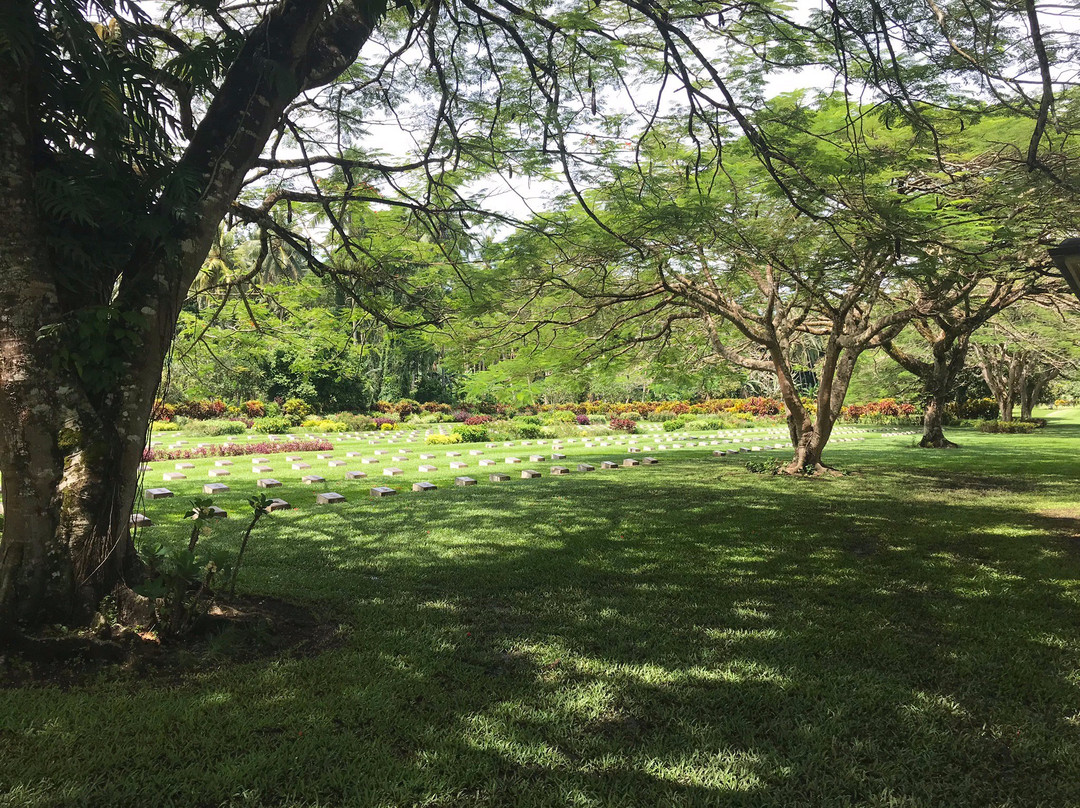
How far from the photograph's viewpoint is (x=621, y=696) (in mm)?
2982

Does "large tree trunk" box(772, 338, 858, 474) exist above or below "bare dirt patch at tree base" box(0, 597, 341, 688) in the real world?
above

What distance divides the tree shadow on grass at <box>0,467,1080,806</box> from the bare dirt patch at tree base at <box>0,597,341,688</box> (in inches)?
8.0

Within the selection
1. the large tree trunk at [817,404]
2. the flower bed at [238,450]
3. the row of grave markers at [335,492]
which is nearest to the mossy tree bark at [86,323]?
the row of grave markers at [335,492]

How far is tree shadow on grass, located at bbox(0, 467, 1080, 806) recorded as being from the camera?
2.30 meters

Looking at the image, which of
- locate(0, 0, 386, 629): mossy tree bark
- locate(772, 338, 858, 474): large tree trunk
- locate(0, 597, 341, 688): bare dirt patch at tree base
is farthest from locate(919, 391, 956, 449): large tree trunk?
locate(0, 0, 386, 629): mossy tree bark

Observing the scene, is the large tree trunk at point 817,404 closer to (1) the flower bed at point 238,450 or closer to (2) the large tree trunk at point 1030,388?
(1) the flower bed at point 238,450

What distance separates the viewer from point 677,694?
3023 mm

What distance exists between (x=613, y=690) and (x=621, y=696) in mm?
68

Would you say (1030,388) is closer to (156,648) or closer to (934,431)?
(934,431)

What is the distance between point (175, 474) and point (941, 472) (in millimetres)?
16508

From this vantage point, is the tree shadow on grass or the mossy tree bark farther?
the mossy tree bark

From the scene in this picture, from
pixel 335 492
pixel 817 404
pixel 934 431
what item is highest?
pixel 817 404

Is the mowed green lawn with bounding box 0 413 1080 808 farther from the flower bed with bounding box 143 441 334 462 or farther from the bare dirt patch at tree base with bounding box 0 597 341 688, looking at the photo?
the flower bed with bounding box 143 441 334 462

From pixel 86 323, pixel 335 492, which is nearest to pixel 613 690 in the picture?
pixel 86 323
